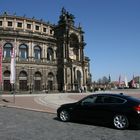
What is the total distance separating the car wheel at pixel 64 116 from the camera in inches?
574

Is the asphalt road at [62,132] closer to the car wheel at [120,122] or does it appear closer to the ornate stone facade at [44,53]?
the car wheel at [120,122]

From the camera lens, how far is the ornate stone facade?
68.8 metres

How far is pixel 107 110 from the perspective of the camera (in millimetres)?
12906

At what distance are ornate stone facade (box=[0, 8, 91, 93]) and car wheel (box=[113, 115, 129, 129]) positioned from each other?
56025mm

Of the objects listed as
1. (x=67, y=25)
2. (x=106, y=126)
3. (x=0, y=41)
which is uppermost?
(x=67, y=25)

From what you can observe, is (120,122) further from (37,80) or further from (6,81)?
(37,80)

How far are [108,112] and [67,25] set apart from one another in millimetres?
66899

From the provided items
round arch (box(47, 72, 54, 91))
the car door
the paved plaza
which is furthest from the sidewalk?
round arch (box(47, 72, 54, 91))

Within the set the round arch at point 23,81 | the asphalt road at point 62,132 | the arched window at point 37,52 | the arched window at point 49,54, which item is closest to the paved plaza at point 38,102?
the asphalt road at point 62,132

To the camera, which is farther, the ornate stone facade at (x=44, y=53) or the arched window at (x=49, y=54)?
the arched window at (x=49, y=54)

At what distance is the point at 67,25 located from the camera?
78.3 meters

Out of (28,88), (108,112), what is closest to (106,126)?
(108,112)

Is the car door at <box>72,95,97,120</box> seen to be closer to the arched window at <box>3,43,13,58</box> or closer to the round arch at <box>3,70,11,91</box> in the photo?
the round arch at <box>3,70,11,91</box>

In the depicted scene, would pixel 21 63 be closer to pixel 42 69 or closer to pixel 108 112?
pixel 42 69
